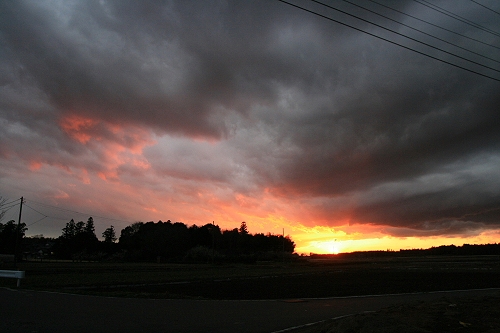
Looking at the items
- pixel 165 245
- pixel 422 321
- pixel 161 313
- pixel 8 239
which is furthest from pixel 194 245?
pixel 422 321

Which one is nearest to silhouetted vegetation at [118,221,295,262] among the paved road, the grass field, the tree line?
the tree line

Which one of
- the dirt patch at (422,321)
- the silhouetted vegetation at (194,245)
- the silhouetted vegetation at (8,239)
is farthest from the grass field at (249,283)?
the silhouetted vegetation at (8,239)

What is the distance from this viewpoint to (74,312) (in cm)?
1236

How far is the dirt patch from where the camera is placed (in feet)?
27.3

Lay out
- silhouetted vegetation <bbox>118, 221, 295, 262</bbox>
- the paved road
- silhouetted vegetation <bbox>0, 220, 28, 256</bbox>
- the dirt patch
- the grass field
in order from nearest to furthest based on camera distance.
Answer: the dirt patch → the paved road → the grass field → silhouetted vegetation <bbox>118, 221, 295, 262</bbox> → silhouetted vegetation <bbox>0, 220, 28, 256</bbox>

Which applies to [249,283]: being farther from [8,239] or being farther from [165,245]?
[8,239]

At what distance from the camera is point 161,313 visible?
41.5ft

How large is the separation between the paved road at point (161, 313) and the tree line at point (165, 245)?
7738 cm

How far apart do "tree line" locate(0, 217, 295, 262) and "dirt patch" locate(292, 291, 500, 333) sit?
8379 centimetres

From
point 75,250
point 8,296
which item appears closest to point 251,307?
point 8,296

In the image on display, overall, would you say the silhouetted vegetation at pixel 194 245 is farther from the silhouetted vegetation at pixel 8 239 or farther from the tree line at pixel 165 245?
the silhouetted vegetation at pixel 8 239

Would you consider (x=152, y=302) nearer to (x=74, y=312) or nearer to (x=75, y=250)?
(x=74, y=312)

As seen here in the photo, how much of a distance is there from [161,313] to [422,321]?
26.7 feet

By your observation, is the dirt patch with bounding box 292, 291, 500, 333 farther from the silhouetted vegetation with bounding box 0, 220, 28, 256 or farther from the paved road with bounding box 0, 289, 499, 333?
the silhouetted vegetation with bounding box 0, 220, 28, 256
